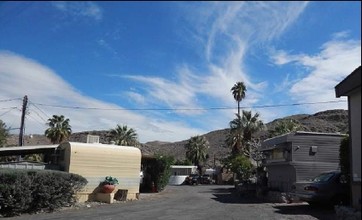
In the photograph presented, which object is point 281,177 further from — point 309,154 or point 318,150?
point 318,150

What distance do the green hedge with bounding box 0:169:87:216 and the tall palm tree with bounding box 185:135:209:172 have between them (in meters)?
58.0

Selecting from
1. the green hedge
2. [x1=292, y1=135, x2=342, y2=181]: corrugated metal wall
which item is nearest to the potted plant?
the green hedge

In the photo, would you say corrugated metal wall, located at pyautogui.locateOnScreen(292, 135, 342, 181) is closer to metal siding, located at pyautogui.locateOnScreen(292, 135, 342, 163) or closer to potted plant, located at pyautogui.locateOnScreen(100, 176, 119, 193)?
metal siding, located at pyautogui.locateOnScreen(292, 135, 342, 163)

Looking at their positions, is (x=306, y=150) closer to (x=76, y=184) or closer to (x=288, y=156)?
(x=288, y=156)

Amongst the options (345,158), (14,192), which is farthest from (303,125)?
(14,192)

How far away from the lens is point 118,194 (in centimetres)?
2758

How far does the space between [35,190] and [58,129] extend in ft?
131

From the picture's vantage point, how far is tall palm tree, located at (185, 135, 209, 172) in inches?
3162

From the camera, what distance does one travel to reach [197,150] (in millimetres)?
80250

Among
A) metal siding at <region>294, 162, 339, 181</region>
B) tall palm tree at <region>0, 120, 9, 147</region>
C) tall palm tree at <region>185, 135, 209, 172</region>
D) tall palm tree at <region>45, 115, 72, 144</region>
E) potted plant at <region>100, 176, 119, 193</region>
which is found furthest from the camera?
tall palm tree at <region>185, 135, 209, 172</region>

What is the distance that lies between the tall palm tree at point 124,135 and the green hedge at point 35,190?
43367 millimetres

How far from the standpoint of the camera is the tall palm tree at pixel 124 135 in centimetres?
6619

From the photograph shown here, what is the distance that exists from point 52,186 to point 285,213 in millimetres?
10455

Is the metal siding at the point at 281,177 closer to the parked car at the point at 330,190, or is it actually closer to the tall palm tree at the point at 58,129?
the parked car at the point at 330,190
